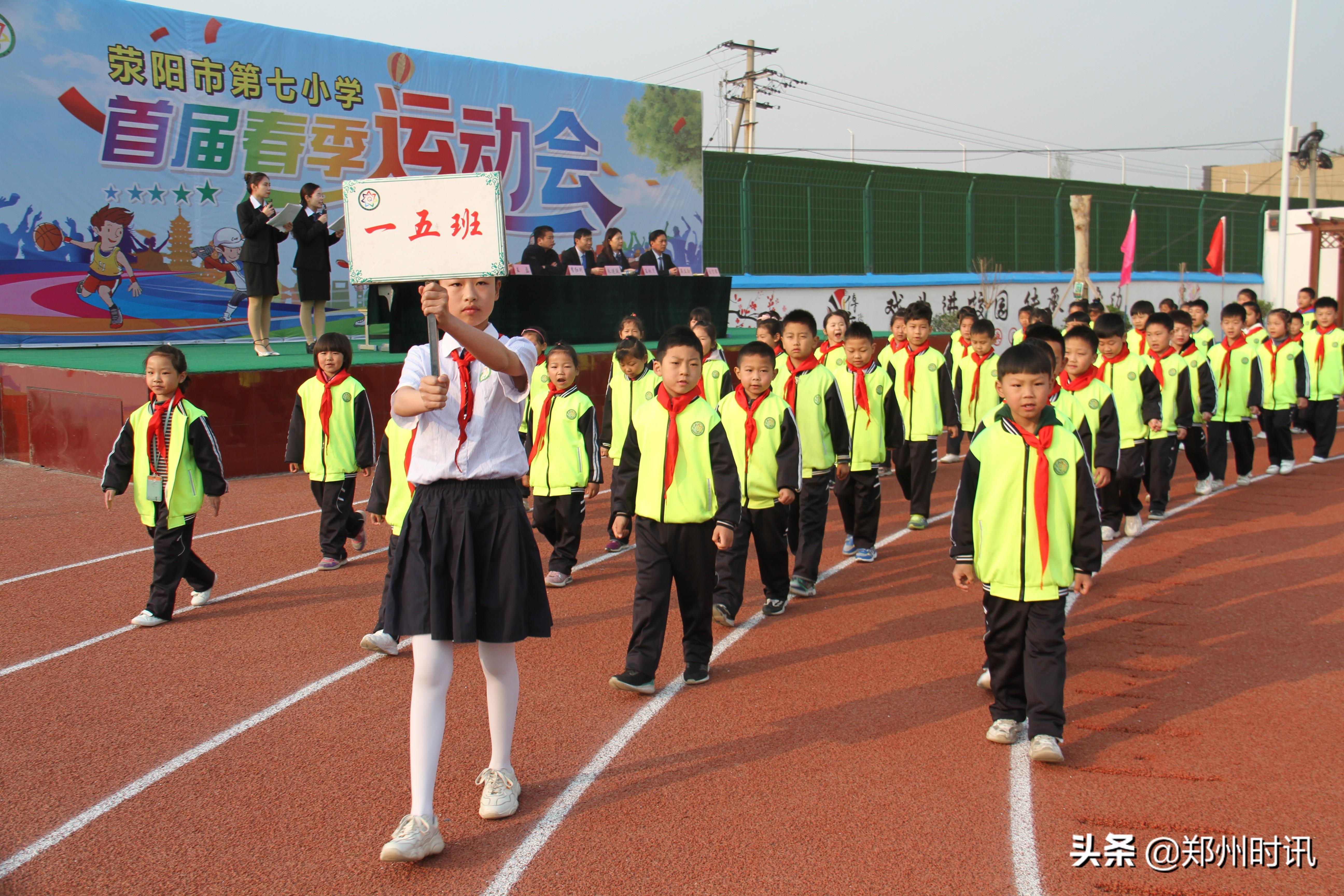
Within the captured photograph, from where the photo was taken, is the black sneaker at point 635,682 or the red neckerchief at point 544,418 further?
the red neckerchief at point 544,418

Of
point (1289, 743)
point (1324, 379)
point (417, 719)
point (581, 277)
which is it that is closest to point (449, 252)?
point (417, 719)

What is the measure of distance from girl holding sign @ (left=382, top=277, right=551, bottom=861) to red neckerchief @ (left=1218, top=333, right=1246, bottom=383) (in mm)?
10323

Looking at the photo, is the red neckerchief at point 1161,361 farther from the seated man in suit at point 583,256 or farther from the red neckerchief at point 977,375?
the seated man in suit at point 583,256

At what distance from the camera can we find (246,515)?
9.81 metres

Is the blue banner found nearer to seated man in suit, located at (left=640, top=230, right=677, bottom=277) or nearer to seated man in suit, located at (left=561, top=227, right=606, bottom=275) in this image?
seated man in suit, located at (left=640, top=230, right=677, bottom=277)

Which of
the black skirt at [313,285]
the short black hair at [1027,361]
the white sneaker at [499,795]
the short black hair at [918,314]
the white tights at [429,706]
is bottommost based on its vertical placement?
the white sneaker at [499,795]

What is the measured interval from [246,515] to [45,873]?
21.8 feet

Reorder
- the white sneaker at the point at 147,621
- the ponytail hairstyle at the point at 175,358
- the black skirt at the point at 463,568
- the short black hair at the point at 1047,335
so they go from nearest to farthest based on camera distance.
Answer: the black skirt at the point at 463,568
the white sneaker at the point at 147,621
the ponytail hairstyle at the point at 175,358
the short black hair at the point at 1047,335

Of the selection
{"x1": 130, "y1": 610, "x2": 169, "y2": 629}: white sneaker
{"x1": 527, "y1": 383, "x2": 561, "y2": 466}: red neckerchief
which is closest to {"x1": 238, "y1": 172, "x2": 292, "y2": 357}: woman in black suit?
{"x1": 527, "y1": 383, "x2": 561, "y2": 466}: red neckerchief

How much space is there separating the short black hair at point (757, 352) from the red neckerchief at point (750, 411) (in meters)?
0.19

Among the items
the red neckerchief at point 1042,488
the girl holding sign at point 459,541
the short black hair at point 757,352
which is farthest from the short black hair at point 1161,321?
the girl holding sign at point 459,541

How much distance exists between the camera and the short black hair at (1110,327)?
8969 millimetres

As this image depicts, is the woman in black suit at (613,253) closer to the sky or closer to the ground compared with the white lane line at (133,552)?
closer to the sky

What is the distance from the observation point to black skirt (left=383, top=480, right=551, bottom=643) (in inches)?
141
